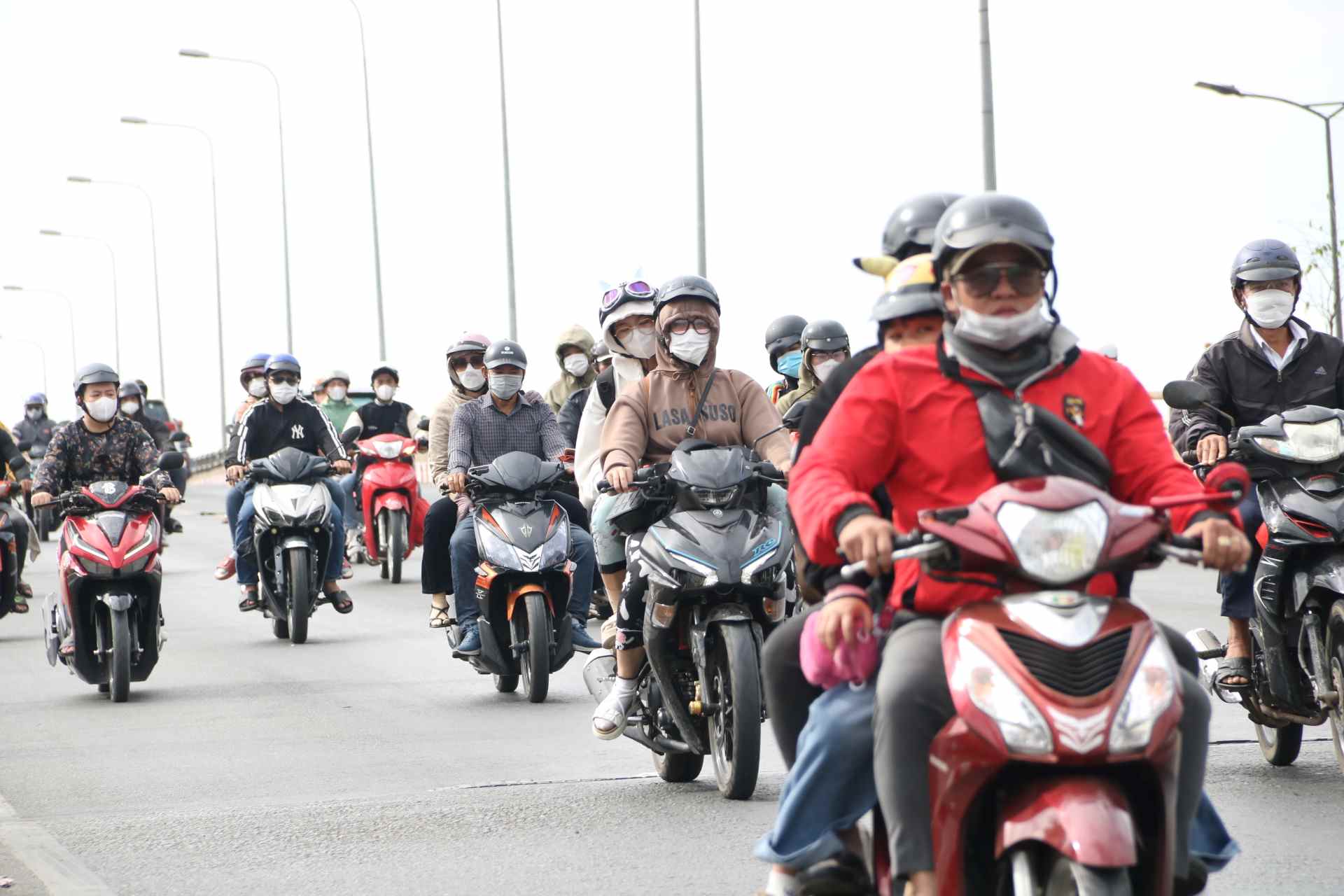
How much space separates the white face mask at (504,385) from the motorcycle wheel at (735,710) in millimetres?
4652

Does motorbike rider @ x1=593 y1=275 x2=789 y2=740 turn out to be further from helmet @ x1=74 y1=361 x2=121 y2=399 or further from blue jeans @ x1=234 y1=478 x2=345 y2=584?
blue jeans @ x1=234 y1=478 x2=345 y2=584

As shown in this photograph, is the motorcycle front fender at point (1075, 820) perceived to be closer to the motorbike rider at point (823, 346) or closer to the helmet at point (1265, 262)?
the helmet at point (1265, 262)

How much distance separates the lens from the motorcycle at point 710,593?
25.7ft

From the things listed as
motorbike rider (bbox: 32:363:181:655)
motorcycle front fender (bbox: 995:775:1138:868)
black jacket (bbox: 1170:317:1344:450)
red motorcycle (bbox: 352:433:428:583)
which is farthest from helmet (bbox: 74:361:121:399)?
motorcycle front fender (bbox: 995:775:1138:868)

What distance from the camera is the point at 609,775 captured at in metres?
8.82

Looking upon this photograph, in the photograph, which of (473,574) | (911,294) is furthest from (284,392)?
(911,294)

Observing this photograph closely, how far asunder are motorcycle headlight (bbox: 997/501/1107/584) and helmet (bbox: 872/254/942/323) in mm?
1149

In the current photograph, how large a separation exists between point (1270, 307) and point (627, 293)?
9.40 feet

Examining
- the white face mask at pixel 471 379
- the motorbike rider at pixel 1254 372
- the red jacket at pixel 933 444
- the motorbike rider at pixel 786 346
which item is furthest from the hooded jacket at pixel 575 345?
the red jacket at pixel 933 444

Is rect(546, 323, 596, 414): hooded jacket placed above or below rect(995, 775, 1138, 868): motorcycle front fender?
above

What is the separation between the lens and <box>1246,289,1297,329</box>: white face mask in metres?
8.23

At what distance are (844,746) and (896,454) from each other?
2.05ft

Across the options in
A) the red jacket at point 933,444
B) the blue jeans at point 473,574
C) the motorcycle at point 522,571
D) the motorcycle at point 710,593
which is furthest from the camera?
the blue jeans at point 473,574

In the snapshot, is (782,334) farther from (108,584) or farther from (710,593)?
(710,593)
